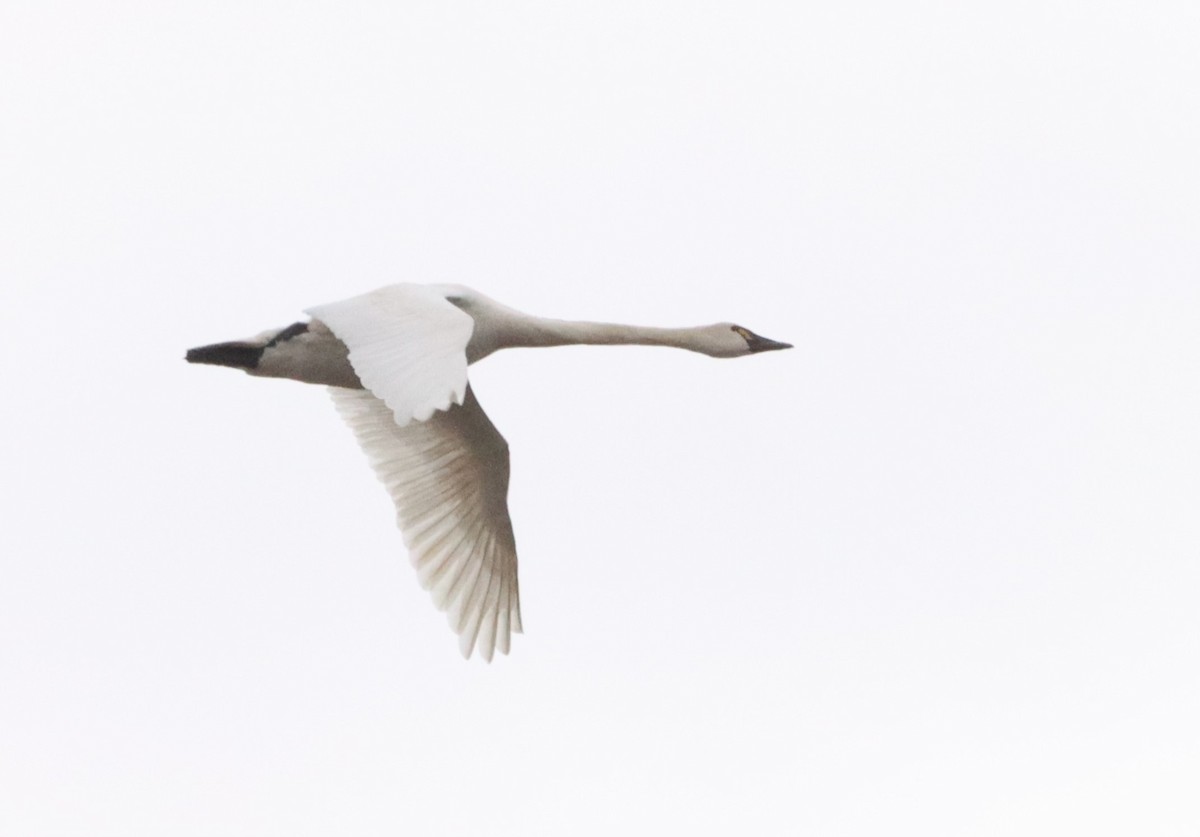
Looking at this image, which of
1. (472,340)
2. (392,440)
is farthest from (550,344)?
(392,440)

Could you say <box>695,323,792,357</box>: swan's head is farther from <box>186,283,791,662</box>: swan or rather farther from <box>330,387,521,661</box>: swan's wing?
<box>330,387,521,661</box>: swan's wing

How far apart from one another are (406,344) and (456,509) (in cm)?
381

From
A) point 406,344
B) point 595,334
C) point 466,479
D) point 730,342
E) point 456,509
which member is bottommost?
point 456,509

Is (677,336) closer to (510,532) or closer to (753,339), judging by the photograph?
(753,339)

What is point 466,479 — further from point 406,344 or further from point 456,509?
point 406,344

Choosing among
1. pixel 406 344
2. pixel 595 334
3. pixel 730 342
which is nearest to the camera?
pixel 406 344

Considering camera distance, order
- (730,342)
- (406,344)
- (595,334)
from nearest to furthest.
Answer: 1. (406,344)
2. (595,334)
3. (730,342)

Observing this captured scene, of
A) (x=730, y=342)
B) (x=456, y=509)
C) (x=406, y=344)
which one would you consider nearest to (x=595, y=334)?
(x=730, y=342)

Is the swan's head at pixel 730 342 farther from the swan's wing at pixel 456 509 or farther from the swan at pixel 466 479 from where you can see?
the swan's wing at pixel 456 509

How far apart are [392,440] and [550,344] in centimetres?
173

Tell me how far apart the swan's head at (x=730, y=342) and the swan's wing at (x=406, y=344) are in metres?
2.80

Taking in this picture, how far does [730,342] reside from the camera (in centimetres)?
1592

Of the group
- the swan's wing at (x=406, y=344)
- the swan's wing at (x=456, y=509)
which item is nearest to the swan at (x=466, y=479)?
the swan's wing at (x=456, y=509)

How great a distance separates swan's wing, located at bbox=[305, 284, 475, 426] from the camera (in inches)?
455
